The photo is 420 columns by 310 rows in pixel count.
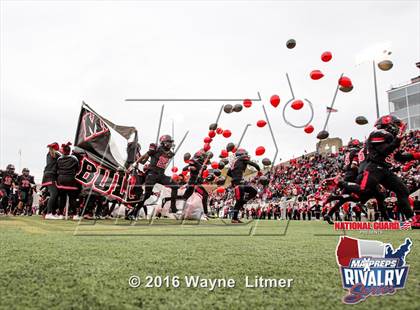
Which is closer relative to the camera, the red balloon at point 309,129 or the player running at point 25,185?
the red balloon at point 309,129

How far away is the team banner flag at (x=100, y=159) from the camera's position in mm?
11516

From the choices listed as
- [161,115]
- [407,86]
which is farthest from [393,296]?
[407,86]

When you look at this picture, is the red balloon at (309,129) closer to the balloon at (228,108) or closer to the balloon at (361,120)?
the balloon at (361,120)

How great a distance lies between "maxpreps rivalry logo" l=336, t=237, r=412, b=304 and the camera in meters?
1.81

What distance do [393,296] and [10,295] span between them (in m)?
→ 1.89

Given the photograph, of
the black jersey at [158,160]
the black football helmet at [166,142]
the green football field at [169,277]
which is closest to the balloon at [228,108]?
the black football helmet at [166,142]

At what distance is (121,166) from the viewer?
13.0 meters

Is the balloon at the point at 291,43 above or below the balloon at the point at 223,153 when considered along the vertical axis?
above

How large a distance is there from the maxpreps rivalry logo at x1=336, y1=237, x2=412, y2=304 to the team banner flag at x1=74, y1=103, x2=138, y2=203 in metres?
10.1

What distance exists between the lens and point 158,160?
9953 millimetres

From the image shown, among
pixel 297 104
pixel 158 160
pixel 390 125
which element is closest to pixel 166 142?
pixel 158 160

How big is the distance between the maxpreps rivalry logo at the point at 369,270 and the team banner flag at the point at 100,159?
33.1ft

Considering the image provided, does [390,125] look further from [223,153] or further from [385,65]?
[223,153]

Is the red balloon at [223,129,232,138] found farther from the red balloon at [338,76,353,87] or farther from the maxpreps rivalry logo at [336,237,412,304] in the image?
the maxpreps rivalry logo at [336,237,412,304]
